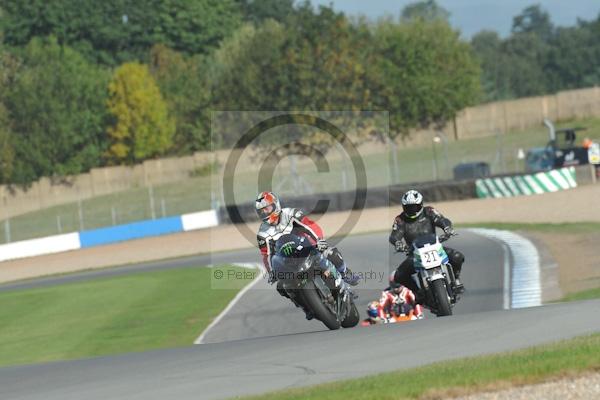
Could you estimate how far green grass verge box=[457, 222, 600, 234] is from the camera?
1163 inches

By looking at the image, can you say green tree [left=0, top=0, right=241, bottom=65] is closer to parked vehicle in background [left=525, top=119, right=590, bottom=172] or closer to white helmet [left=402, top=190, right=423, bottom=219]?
parked vehicle in background [left=525, top=119, right=590, bottom=172]

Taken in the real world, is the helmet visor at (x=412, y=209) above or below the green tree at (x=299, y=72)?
below

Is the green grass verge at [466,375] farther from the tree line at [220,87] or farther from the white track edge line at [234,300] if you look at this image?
the tree line at [220,87]

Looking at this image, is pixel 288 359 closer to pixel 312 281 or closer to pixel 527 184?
pixel 312 281

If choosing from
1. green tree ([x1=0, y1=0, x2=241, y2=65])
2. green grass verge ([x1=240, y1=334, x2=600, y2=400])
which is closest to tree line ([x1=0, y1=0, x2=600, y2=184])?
green tree ([x1=0, y1=0, x2=241, y2=65])

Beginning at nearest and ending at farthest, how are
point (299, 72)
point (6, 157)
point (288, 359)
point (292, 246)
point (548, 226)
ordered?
point (288, 359), point (292, 246), point (548, 226), point (6, 157), point (299, 72)

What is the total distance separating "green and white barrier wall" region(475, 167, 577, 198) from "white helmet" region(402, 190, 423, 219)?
27393 millimetres

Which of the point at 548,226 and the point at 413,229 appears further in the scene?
the point at 548,226

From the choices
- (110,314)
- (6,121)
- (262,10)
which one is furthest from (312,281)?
(262,10)

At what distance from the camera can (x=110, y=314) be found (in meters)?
22.9

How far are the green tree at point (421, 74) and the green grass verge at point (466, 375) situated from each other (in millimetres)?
62247


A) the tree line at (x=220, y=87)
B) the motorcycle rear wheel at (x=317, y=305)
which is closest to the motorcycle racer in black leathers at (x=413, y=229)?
the motorcycle rear wheel at (x=317, y=305)

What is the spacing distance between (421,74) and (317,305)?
Result: 69.2 meters

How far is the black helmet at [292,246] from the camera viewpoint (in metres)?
13.5
